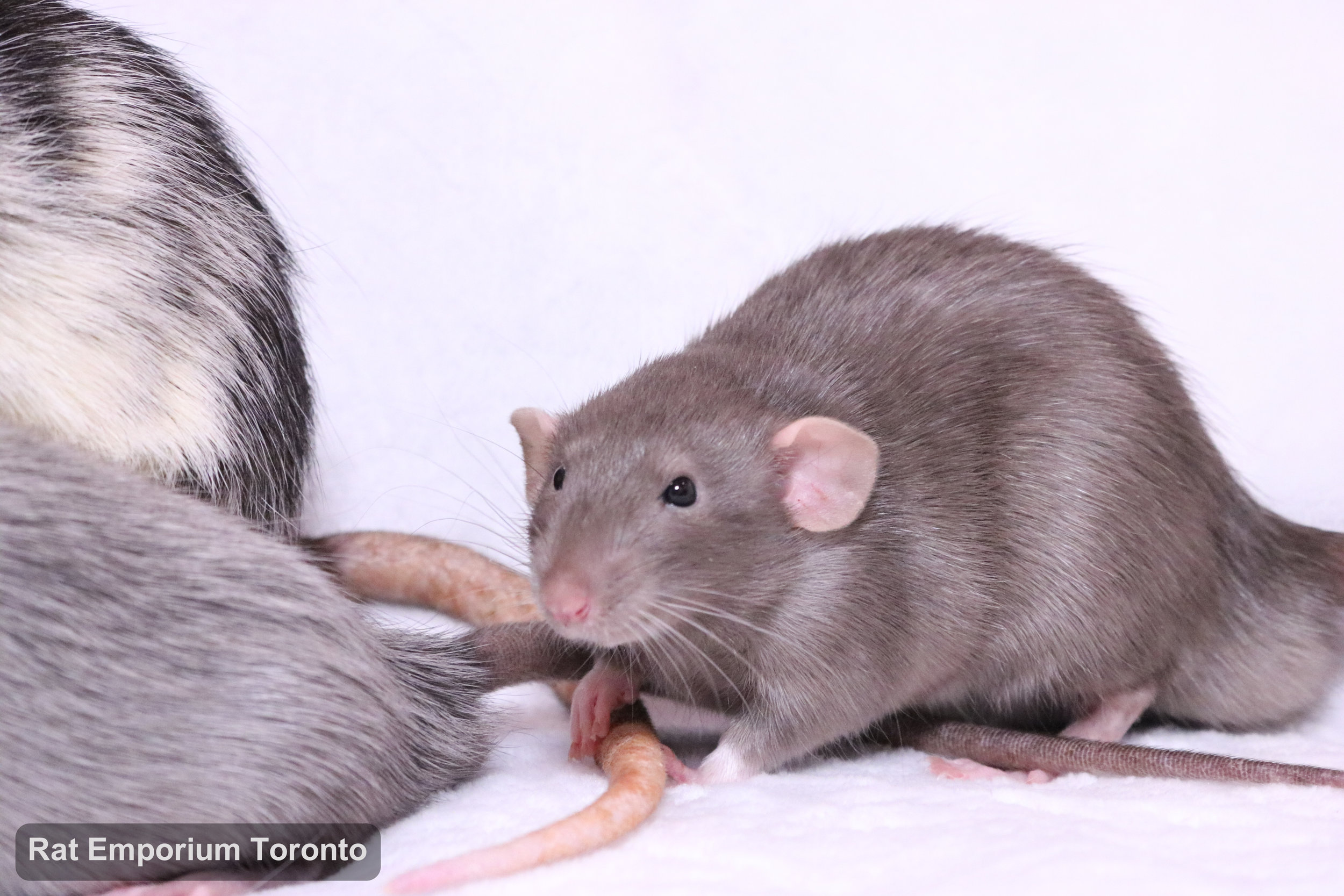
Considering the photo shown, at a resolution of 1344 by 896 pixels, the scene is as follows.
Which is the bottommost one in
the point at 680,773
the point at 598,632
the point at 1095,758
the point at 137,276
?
the point at 680,773

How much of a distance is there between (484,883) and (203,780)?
15.8 inches

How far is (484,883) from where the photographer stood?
6.47 feet

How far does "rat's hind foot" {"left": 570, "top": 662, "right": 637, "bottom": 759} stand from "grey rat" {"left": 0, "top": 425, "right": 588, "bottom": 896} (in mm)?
528

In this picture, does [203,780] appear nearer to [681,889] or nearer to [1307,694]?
[681,889]

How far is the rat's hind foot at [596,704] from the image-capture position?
262 centimetres

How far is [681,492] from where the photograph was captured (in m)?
2.37

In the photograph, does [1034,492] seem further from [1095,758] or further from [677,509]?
[677,509]

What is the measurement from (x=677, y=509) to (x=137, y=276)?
0.98m

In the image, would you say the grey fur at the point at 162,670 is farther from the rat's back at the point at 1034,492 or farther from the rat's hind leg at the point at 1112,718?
the rat's hind leg at the point at 1112,718

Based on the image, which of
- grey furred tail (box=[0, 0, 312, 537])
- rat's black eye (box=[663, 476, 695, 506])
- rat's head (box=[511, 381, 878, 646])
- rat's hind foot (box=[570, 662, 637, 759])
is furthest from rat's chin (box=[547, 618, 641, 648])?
grey furred tail (box=[0, 0, 312, 537])

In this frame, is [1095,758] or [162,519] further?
[1095,758]

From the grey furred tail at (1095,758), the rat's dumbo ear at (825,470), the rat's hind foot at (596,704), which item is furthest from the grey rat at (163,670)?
the grey furred tail at (1095,758)

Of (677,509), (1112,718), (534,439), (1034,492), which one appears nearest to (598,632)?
(677,509)

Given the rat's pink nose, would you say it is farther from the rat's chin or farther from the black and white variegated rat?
the black and white variegated rat
